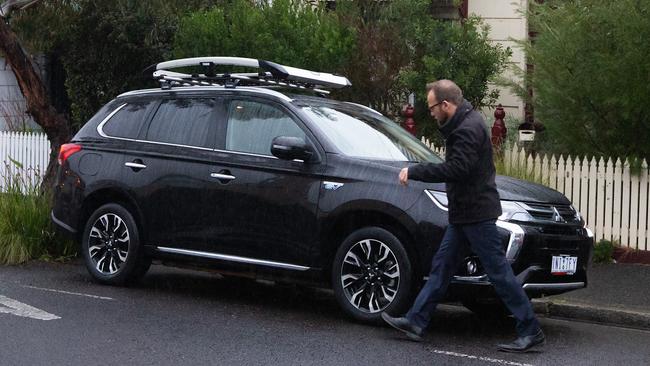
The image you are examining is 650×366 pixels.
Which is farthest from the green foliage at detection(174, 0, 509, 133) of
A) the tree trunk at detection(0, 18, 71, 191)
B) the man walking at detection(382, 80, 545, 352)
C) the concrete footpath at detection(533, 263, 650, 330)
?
the man walking at detection(382, 80, 545, 352)

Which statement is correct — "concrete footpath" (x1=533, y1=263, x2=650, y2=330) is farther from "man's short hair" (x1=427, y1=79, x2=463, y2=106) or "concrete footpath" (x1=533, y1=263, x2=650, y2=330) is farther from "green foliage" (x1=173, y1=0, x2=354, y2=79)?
"green foliage" (x1=173, y1=0, x2=354, y2=79)

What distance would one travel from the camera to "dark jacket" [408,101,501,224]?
25.2 ft

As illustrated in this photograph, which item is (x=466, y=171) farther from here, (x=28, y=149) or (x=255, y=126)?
(x=28, y=149)

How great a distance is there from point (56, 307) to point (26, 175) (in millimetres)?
3970

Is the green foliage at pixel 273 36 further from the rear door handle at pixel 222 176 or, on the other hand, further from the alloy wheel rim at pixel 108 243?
the rear door handle at pixel 222 176

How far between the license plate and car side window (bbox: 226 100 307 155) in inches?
89.3

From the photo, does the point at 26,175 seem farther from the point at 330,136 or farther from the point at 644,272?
the point at 644,272

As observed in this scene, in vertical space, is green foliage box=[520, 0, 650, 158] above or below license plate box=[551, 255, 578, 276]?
above

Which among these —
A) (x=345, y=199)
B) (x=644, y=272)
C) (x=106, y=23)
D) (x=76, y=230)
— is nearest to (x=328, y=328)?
(x=345, y=199)

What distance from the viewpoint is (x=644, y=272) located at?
11.6 metres

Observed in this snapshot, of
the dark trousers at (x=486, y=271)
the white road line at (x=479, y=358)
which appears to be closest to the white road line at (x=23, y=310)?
the dark trousers at (x=486, y=271)

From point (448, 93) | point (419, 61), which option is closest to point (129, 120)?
point (448, 93)

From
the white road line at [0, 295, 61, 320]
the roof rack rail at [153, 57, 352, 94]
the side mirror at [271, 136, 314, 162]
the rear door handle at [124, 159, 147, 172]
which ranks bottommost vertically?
the white road line at [0, 295, 61, 320]

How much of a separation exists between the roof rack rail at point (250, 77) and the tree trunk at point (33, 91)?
323cm
